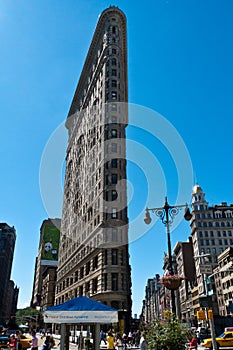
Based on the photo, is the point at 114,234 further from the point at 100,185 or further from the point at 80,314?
the point at 80,314

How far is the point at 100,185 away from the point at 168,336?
41569 mm

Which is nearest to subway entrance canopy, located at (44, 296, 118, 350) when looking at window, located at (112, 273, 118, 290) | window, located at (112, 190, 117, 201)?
window, located at (112, 273, 118, 290)

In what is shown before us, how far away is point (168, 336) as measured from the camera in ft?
37.9

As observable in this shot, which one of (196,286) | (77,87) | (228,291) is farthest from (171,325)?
(196,286)

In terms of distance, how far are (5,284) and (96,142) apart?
164 metres

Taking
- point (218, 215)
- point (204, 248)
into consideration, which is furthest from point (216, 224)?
point (204, 248)

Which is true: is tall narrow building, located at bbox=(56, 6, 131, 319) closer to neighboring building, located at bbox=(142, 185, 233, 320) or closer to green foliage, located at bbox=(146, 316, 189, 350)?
green foliage, located at bbox=(146, 316, 189, 350)

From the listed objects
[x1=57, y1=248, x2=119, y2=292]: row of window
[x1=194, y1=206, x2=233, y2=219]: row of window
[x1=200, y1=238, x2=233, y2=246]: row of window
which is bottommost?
[x1=57, y1=248, x2=119, y2=292]: row of window

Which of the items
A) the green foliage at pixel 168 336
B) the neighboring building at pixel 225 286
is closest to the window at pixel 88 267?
the neighboring building at pixel 225 286

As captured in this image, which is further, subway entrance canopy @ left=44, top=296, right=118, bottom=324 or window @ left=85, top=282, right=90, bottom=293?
window @ left=85, top=282, right=90, bottom=293

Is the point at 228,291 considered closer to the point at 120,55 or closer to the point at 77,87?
the point at 120,55

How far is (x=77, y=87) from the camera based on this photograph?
301ft

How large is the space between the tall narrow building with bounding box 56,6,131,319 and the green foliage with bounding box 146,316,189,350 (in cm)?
3225

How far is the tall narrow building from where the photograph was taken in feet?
150
